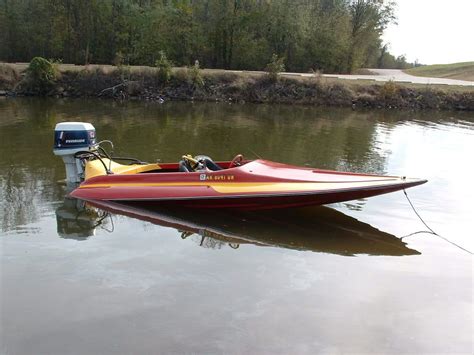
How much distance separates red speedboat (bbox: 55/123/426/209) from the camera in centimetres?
699

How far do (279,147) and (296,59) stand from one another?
26.7 metres

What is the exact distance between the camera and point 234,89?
2981 centimetres

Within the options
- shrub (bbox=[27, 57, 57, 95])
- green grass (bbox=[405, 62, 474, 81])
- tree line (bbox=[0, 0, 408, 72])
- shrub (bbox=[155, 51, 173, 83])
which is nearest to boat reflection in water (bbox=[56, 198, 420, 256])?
shrub (bbox=[155, 51, 173, 83])

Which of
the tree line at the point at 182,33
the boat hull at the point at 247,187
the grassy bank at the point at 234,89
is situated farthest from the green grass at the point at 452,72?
the boat hull at the point at 247,187

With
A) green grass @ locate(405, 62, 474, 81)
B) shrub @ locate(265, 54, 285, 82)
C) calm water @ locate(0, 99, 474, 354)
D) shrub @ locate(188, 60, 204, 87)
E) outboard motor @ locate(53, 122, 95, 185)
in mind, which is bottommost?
calm water @ locate(0, 99, 474, 354)

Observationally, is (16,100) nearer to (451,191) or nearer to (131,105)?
(131,105)

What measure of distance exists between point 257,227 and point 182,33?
33.7m

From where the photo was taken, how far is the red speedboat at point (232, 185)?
6994 millimetres

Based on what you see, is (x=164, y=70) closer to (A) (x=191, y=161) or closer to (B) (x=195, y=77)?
(B) (x=195, y=77)

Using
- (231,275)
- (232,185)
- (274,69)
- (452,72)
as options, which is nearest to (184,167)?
(232,185)

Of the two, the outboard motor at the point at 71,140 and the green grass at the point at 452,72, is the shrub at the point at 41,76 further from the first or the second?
the green grass at the point at 452,72

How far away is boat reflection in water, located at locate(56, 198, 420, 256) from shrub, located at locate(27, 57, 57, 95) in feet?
75.3

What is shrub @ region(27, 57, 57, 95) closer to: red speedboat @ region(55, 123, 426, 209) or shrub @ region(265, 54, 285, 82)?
shrub @ region(265, 54, 285, 82)

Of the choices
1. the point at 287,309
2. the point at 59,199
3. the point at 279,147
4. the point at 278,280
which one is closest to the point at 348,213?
the point at 278,280
